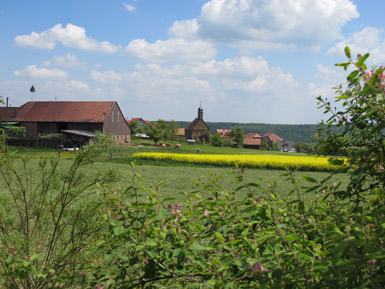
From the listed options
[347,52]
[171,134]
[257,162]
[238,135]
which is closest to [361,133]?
[347,52]

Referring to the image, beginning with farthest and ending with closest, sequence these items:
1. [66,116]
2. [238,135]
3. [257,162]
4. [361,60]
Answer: [238,135] < [66,116] < [257,162] < [361,60]

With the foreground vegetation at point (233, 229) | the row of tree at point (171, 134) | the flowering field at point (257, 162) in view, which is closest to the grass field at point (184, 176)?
the foreground vegetation at point (233, 229)

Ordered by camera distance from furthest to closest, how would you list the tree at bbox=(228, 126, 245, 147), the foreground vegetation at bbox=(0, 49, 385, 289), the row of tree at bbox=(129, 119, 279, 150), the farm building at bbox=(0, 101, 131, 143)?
the tree at bbox=(228, 126, 245, 147), the row of tree at bbox=(129, 119, 279, 150), the farm building at bbox=(0, 101, 131, 143), the foreground vegetation at bbox=(0, 49, 385, 289)

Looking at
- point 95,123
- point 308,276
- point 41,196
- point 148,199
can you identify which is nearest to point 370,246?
A: point 308,276

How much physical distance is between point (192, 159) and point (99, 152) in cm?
2756

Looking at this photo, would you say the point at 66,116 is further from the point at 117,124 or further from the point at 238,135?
the point at 238,135

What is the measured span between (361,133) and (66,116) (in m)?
52.3

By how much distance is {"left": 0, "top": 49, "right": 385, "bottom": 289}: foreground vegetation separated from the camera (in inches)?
71.7

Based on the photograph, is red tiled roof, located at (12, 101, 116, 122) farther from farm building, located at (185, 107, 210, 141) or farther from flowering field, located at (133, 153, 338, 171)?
farm building, located at (185, 107, 210, 141)

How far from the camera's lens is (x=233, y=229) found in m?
2.57

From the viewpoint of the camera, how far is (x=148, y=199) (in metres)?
2.48

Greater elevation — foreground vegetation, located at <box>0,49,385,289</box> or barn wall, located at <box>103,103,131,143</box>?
barn wall, located at <box>103,103,131,143</box>

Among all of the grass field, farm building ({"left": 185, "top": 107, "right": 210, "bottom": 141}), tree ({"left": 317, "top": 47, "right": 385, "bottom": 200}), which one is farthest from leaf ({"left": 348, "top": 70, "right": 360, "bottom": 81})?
farm building ({"left": 185, "top": 107, "right": 210, "bottom": 141})

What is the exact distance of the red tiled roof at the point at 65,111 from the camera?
164ft
